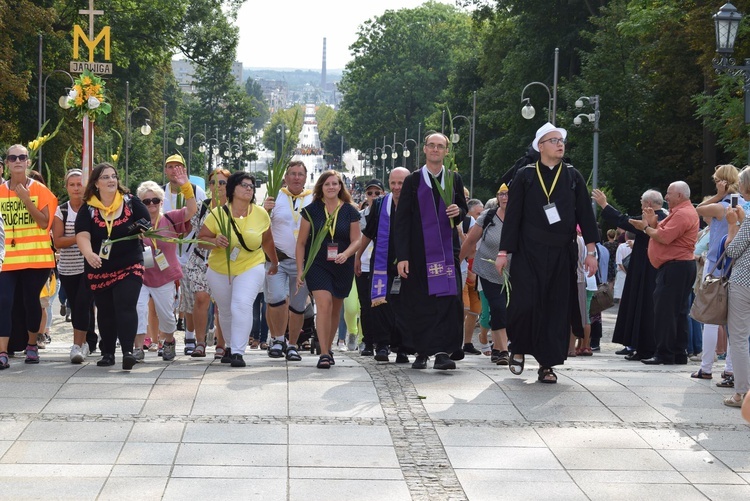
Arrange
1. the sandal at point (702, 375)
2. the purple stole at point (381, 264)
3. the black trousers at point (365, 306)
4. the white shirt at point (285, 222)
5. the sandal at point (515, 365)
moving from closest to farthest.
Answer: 1. the sandal at point (515, 365)
2. the sandal at point (702, 375)
3. the purple stole at point (381, 264)
4. the white shirt at point (285, 222)
5. the black trousers at point (365, 306)

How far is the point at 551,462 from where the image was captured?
716cm

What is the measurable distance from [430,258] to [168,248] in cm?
264

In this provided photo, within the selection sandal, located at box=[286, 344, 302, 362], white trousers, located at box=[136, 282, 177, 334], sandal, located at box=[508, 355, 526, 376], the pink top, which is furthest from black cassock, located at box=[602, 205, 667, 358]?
white trousers, located at box=[136, 282, 177, 334]

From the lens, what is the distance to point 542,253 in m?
9.71

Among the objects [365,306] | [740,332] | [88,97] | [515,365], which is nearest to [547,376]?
[515,365]

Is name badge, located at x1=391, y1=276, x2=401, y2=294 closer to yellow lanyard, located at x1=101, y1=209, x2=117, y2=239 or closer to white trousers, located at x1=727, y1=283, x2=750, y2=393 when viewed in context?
yellow lanyard, located at x1=101, y1=209, x2=117, y2=239

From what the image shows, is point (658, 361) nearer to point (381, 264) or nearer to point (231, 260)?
point (381, 264)

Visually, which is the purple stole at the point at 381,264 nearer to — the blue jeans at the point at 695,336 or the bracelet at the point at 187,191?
the bracelet at the point at 187,191

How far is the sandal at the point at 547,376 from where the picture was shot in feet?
31.6

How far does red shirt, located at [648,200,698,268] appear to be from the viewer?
11.3 metres

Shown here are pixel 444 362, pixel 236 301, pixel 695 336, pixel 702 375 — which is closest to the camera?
pixel 702 375

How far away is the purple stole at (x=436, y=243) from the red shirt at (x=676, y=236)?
2189mm

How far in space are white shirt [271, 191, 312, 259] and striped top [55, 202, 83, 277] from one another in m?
1.82

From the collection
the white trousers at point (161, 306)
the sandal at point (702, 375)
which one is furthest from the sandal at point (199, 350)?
the sandal at point (702, 375)
